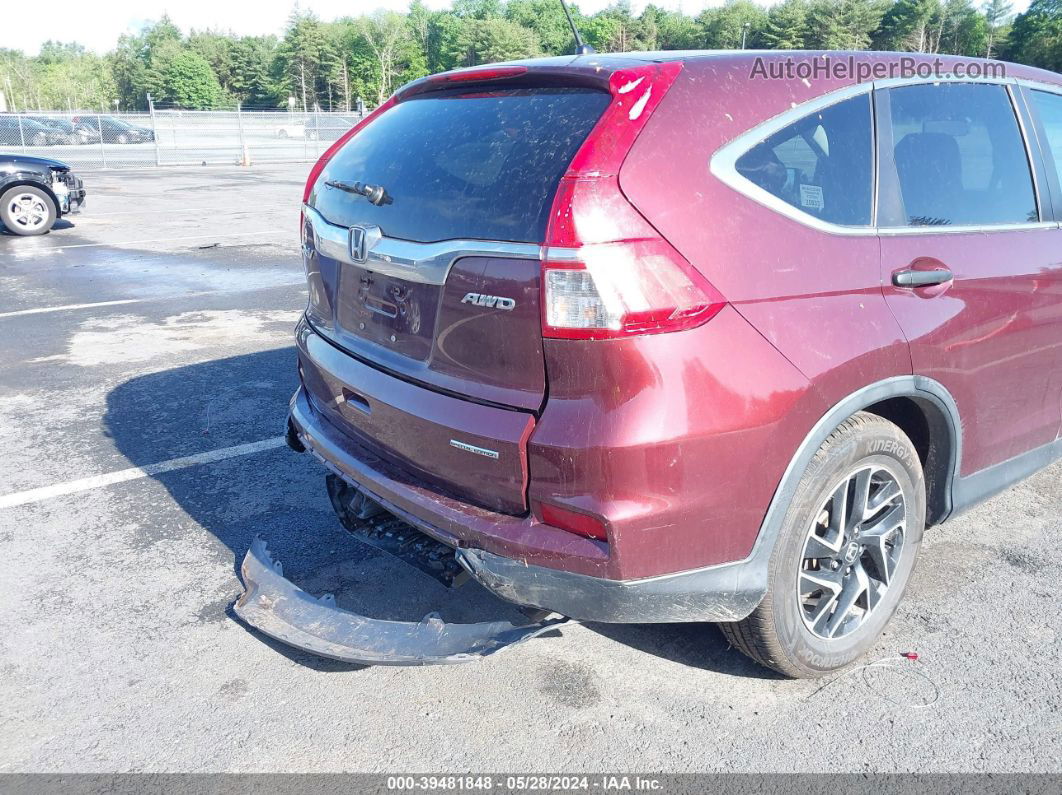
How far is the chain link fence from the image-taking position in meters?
29.6

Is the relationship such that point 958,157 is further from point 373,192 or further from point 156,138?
point 156,138

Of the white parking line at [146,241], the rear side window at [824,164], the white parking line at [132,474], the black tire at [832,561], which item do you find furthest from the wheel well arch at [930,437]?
the white parking line at [146,241]

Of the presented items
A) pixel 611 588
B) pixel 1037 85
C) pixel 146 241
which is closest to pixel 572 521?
pixel 611 588

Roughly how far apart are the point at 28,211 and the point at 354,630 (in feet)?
41.8

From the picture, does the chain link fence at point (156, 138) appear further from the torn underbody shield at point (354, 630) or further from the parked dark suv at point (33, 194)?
the torn underbody shield at point (354, 630)

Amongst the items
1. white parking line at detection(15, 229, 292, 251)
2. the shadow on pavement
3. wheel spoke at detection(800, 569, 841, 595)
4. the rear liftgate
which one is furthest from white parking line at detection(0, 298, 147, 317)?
wheel spoke at detection(800, 569, 841, 595)

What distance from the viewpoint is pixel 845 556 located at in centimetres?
286

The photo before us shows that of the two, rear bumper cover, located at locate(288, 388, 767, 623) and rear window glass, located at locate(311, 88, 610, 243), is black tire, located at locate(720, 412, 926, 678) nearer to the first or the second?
rear bumper cover, located at locate(288, 388, 767, 623)

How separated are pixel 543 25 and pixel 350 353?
12768cm

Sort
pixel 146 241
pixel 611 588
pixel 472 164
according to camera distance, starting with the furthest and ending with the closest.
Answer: pixel 146 241 < pixel 472 164 < pixel 611 588

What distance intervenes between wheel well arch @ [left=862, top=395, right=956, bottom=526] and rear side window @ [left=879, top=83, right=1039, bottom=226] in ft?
2.02

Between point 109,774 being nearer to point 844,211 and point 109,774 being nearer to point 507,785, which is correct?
point 507,785

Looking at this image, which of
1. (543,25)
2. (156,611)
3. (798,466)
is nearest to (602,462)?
(798,466)

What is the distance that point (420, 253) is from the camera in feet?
8.25
